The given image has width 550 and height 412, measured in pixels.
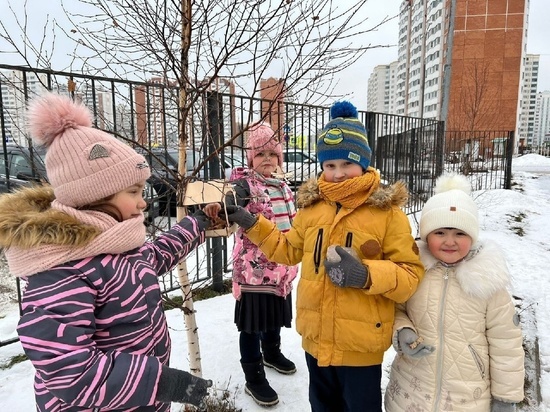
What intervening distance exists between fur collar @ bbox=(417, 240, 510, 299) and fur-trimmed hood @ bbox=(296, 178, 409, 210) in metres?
0.29

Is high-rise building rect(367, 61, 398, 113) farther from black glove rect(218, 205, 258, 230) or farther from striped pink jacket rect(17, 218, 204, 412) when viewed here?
striped pink jacket rect(17, 218, 204, 412)

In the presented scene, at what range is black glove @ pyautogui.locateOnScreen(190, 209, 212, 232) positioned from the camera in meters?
1.80

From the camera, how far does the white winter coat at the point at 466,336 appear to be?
153 cm

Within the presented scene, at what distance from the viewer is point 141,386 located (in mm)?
1089

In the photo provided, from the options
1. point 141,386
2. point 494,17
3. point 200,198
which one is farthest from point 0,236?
point 494,17

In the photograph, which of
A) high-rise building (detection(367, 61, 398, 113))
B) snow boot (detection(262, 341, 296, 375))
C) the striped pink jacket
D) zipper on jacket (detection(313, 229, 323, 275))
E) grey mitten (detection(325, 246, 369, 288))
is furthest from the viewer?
high-rise building (detection(367, 61, 398, 113))

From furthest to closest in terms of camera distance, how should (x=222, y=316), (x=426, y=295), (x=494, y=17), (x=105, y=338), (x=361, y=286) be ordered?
(x=494, y=17)
(x=222, y=316)
(x=426, y=295)
(x=361, y=286)
(x=105, y=338)

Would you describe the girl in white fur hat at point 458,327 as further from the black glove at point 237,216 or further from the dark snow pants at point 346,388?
the black glove at point 237,216

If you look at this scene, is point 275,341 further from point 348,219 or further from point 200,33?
point 200,33

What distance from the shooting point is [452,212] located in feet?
5.33

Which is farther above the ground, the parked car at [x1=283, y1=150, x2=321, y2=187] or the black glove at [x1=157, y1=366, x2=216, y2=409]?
the parked car at [x1=283, y1=150, x2=321, y2=187]

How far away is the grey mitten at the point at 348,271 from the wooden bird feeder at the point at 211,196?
56 cm

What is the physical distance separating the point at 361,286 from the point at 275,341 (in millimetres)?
1409

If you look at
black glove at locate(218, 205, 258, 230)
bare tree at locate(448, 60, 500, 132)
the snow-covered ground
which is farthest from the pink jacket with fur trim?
bare tree at locate(448, 60, 500, 132)
